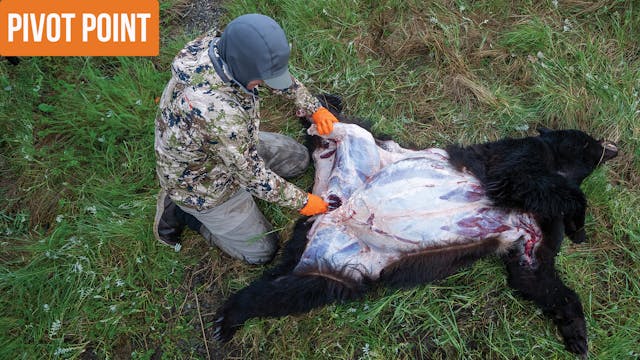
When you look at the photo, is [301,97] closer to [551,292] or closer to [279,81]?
[279,81]

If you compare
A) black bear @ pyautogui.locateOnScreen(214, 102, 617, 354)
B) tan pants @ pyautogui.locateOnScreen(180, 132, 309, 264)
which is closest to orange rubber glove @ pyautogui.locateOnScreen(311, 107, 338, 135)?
tan pants @ pyautogui.locateOnScreen(180, 132, 309, 264)

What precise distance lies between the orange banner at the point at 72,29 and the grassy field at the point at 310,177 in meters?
0.12

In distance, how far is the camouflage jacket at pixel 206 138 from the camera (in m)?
2.14

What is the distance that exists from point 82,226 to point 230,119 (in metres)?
1.73

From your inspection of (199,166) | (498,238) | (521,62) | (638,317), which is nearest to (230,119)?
(199,166)

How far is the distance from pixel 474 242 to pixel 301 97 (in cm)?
139

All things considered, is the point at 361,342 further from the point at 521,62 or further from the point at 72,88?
the point at 72,88

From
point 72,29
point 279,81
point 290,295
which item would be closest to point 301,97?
point 279,81

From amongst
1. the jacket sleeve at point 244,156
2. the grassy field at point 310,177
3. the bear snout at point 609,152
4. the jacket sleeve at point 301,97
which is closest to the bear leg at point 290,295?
the grassy field at point 310,177

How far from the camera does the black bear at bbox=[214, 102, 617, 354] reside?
2.55 metres

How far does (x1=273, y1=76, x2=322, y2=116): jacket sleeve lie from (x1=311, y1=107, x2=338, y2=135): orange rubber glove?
0.03m

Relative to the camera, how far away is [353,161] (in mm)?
2895

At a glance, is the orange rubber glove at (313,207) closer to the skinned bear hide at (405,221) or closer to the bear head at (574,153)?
the skinned bear hide at (405,221)

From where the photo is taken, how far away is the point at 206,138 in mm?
2244
